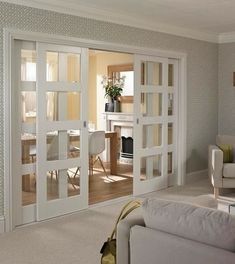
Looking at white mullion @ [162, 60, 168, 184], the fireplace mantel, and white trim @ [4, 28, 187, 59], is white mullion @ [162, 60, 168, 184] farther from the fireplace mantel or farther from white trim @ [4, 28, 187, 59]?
the fireplace mantel

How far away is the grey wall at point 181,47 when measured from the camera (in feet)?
13.6

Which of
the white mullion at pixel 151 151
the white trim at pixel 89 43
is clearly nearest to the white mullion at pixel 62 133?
the white trim at pixel 89 43

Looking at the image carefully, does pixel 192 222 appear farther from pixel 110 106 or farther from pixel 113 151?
pixel 110 106

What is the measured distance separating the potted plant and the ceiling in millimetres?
2357

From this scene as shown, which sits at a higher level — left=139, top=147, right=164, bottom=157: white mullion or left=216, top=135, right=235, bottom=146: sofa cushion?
left=216, top=135, right=235, bottom=146: sofa cushion

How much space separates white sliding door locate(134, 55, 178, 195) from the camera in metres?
5.65

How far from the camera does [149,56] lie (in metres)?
5.67

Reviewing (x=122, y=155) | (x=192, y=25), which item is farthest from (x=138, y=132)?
(x=122, y=155)

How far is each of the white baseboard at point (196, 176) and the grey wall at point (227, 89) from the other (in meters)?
0.81

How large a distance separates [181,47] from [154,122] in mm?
1230

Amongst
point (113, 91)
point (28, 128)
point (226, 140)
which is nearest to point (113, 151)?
point (113, 91)

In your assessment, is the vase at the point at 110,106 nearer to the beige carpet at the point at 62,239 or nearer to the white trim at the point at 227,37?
the white trim at the point at 227,37

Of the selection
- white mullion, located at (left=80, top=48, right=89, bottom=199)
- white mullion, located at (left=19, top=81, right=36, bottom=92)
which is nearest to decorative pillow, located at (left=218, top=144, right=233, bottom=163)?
white mullion, located at (left=80, top=48, right=89, bottom=199)

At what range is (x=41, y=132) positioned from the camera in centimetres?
442
